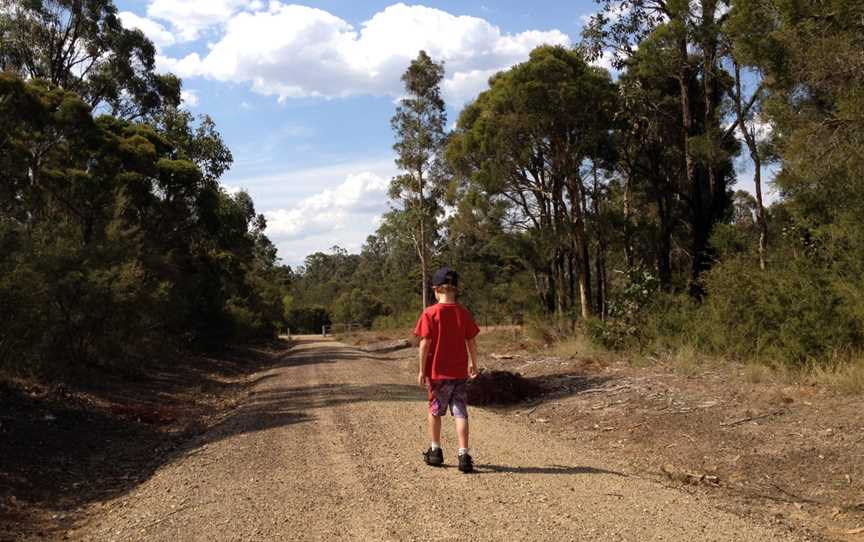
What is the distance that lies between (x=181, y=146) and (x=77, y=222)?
43.6 feet

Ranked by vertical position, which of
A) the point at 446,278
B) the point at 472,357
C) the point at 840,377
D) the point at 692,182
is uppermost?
the point at 692,182

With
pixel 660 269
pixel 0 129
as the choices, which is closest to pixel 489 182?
pixel 660 269

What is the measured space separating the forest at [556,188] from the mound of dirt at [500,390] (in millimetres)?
4214

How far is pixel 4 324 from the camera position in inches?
460

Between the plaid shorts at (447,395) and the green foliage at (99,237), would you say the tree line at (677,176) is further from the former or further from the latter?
the green foliage at (99,237)

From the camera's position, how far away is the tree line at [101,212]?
14039mm

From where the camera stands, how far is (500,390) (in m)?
13.8

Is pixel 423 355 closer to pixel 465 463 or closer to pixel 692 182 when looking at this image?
pixel 465 463

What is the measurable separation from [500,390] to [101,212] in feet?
45.8

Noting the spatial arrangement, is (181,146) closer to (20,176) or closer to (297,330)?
(20,176)

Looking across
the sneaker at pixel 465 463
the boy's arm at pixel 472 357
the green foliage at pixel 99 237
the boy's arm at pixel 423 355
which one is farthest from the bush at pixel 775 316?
the green foliage at pixel 99 237

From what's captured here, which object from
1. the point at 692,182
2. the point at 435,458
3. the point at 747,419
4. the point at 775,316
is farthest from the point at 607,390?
the point at 692,182

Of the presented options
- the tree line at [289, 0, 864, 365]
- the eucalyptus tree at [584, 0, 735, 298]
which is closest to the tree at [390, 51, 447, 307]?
the tree line at [289, 0, 864, 365]

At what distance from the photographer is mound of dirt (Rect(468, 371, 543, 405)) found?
13.6m
